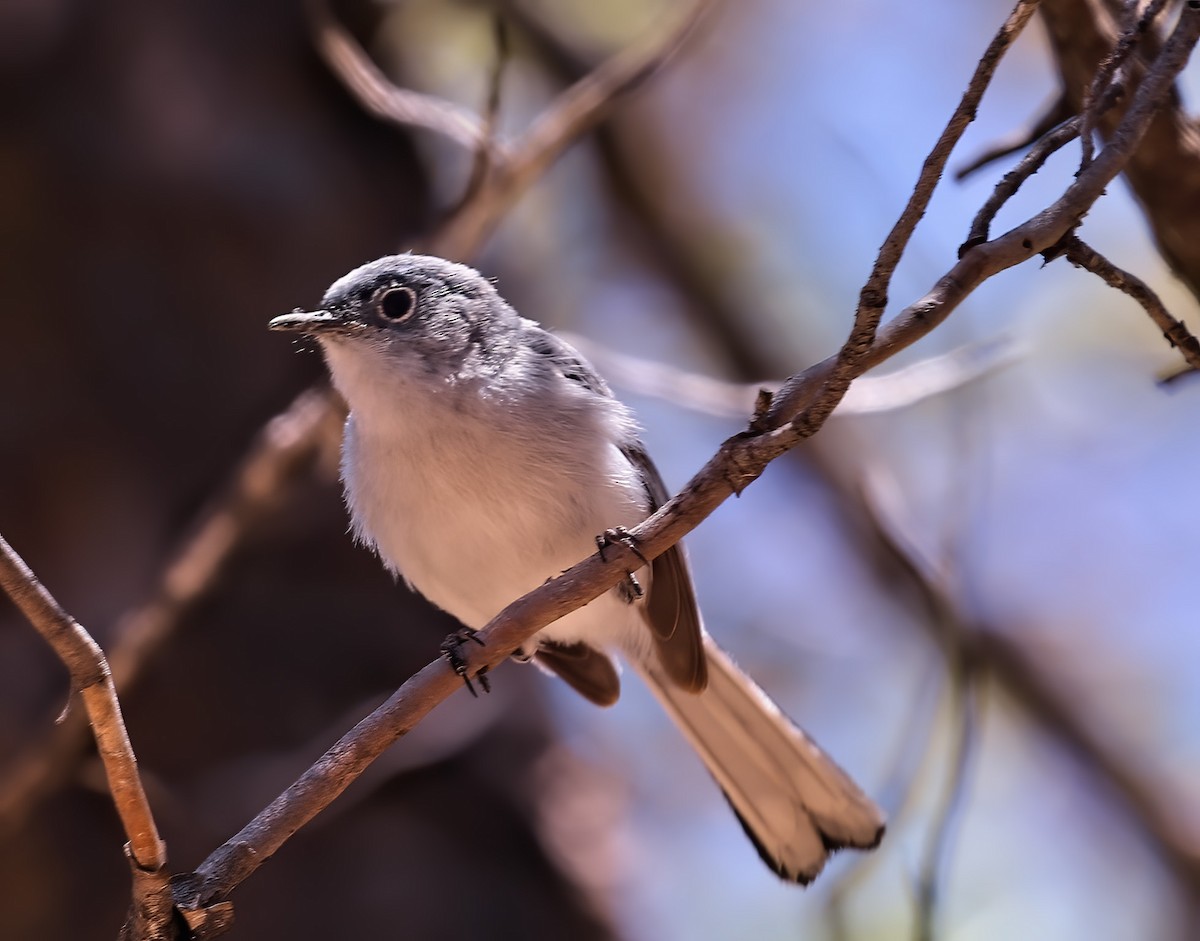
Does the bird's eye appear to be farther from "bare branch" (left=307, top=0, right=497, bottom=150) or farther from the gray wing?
"bare branch" (left=307, top=0, right=497, bottom=150)

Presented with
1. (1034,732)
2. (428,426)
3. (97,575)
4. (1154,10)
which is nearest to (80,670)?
(428,426)

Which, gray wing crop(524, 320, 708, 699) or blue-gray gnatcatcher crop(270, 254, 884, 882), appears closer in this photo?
blue-gray gnatcatcher crop(270, 254, 884, 882)

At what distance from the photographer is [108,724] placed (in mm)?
1390

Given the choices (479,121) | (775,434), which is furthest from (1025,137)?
(479,121)

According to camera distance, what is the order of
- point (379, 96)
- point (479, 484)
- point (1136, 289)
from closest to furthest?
point (1136, 289) < point (479, 484) < point (379, 96)

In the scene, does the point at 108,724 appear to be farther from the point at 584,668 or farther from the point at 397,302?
the point at 584,668

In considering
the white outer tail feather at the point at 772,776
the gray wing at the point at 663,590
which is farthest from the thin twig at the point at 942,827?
the gray wing at the point at 663,590

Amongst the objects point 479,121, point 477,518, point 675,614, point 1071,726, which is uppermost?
point 479,121

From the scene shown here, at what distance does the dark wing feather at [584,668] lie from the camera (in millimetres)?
2984

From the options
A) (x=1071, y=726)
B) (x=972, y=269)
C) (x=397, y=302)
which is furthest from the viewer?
(x=1071, y=726)

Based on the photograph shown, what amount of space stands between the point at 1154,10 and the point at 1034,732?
2.98m

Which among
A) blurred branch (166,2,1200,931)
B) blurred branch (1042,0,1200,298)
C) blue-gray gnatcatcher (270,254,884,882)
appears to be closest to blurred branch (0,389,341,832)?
blue-gray gnatcatcher (270,254,884,882)

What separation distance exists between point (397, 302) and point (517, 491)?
0.58 m

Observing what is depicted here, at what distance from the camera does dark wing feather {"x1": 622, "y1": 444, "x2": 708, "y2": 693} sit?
2.52 m
